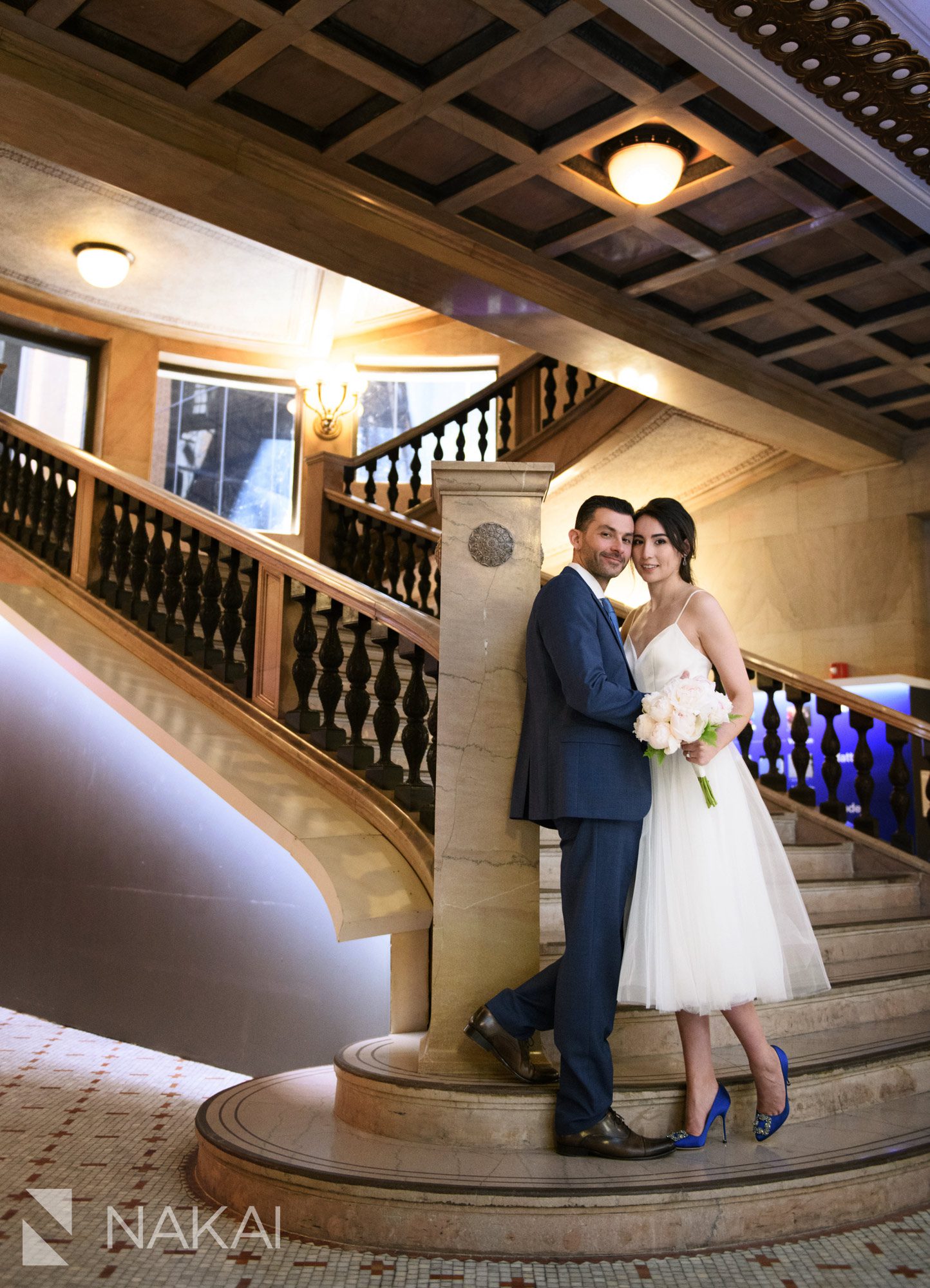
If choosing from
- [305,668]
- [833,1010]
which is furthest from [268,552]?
[833,1010]

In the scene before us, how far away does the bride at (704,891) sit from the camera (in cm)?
261

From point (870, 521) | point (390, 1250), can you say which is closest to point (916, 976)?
point (390, 1250)

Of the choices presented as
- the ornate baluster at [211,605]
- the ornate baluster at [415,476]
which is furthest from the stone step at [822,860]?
the ornate baluster at [415,476]

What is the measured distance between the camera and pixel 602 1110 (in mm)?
2578

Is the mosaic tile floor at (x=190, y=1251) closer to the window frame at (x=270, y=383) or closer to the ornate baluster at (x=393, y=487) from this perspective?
the ornate baluster at (x=393, y=487)

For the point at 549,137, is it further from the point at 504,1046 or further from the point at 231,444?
the point at 231,444

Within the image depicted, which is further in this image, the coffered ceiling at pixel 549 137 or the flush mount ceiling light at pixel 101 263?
the flush mount ceiling light at pixel 101 263

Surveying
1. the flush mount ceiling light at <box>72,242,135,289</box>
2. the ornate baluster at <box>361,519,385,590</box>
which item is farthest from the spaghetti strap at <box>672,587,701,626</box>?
the flush mount ceiling light at <box>72,242,135,289</box>

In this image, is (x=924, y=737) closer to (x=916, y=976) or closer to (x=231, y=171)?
(x=916, y=976)

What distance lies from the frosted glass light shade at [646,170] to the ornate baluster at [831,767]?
262 centimetres

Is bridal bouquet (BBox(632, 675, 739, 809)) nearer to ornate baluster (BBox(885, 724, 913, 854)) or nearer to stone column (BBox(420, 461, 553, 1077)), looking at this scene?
stone column (BBox(420, 461, 553, 1077))

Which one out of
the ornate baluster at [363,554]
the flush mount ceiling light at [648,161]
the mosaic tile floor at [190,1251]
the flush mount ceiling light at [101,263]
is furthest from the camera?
the flush mount ceiling light at [101,263]

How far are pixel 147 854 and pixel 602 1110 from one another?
2.70 meters

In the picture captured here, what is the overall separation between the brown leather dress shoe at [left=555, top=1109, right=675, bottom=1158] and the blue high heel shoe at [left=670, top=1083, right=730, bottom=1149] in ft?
0.16
